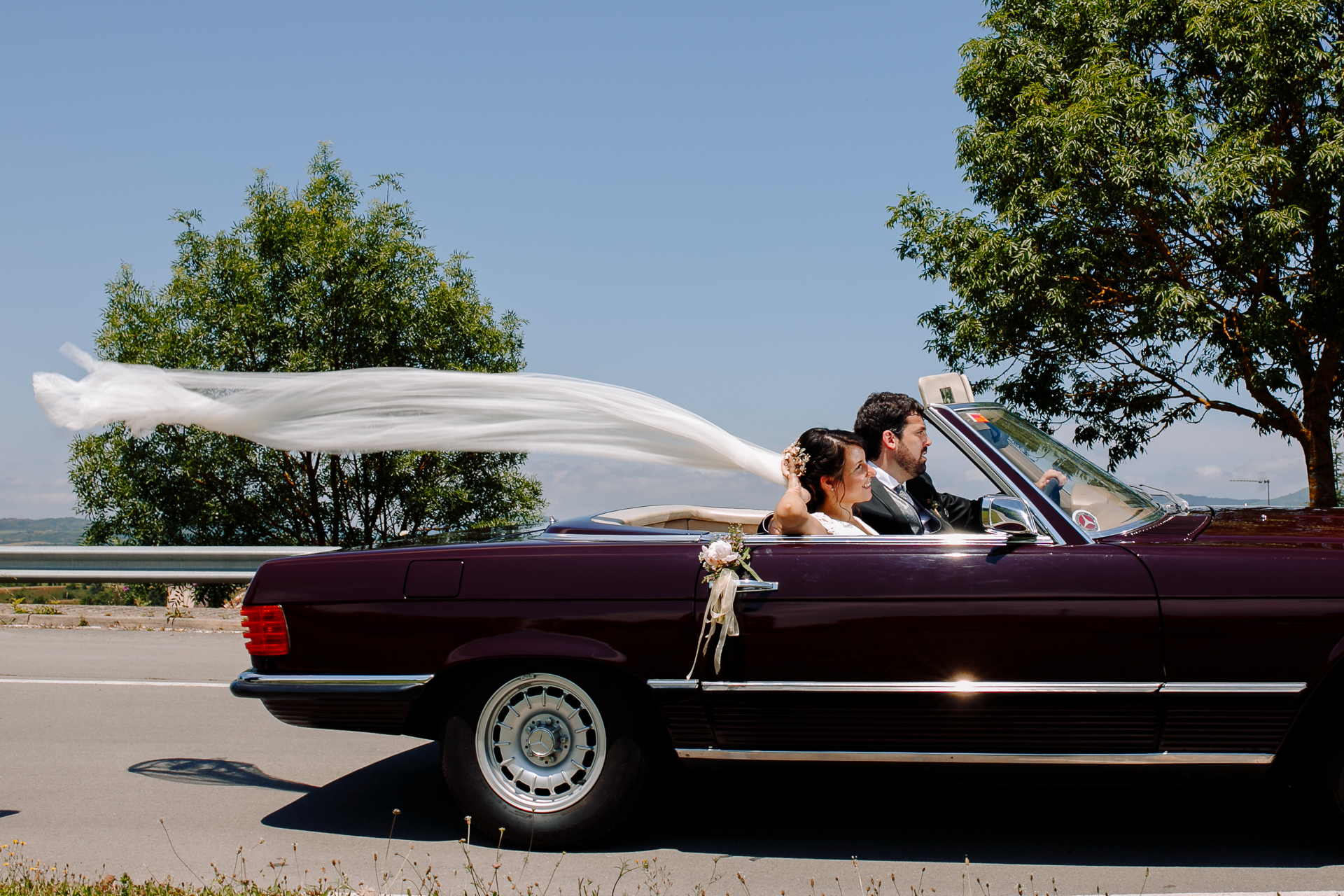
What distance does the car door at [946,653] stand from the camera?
359 centimetres

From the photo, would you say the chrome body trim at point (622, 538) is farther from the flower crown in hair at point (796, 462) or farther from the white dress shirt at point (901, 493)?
the white dress shirt at point (901, 493)

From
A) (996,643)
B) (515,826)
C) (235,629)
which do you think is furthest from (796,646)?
(235,629)

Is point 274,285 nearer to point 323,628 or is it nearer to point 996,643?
point 323,628

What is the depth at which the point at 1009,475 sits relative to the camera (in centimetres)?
398

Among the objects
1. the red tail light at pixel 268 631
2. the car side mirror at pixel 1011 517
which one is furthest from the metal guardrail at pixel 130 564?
the car side mirror at pixel 1011 517

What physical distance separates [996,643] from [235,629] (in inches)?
340

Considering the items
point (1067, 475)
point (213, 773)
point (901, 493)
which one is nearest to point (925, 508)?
point (901, 493)

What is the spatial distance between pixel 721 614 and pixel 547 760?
0.90 meters

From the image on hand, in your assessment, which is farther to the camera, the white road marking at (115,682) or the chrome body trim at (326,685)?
the white road marking at (115,682)

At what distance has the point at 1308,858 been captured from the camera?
12.3 feet

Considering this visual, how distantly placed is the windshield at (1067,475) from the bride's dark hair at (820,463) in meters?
0.51

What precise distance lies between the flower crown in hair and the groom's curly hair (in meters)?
0.52

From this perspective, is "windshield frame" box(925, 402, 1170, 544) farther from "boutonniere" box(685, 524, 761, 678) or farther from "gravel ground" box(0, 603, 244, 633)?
"gravel ground" box(0, 603, 244, 633)

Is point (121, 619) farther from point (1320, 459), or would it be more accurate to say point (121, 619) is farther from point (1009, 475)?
point (1320, 459)
